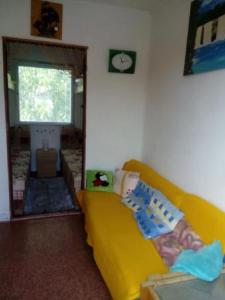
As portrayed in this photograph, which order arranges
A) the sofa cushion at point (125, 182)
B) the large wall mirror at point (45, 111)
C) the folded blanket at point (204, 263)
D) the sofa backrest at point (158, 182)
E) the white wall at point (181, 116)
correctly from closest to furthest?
the folded blanket at point (204, 263) → the white wall at point (181, 116) → the sofa backrest at point (158, 182) → the sofa cushion at point (125, 182) → the large wall mirror at point (45, 111)

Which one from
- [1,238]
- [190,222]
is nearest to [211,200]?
[190,222]

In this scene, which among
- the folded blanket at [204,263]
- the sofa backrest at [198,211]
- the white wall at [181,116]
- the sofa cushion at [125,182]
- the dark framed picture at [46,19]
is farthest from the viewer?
the sofa cushion at [125,182]

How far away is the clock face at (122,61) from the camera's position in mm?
2840

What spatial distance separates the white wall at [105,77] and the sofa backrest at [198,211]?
2.66 ft

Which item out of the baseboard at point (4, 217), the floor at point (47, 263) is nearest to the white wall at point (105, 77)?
the baseboard at point (4, 217)

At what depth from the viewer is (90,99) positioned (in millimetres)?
2904

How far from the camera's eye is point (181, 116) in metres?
2.27

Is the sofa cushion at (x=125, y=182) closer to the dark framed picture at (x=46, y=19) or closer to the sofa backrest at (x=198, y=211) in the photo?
the sofa backrest at (x=198, y=211)

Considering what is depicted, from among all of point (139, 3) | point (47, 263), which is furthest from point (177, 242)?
point (139, 3)

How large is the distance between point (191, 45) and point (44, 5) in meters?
1.59

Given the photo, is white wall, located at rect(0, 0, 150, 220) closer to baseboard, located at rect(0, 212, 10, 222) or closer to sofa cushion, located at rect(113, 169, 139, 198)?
baseboard, located at rect(0, 212, 10, 222)

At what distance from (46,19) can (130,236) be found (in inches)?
92.0

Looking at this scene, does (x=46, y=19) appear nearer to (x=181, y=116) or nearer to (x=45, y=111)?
(x=181, y=116)

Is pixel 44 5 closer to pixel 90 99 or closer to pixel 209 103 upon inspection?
pixel 90 99
